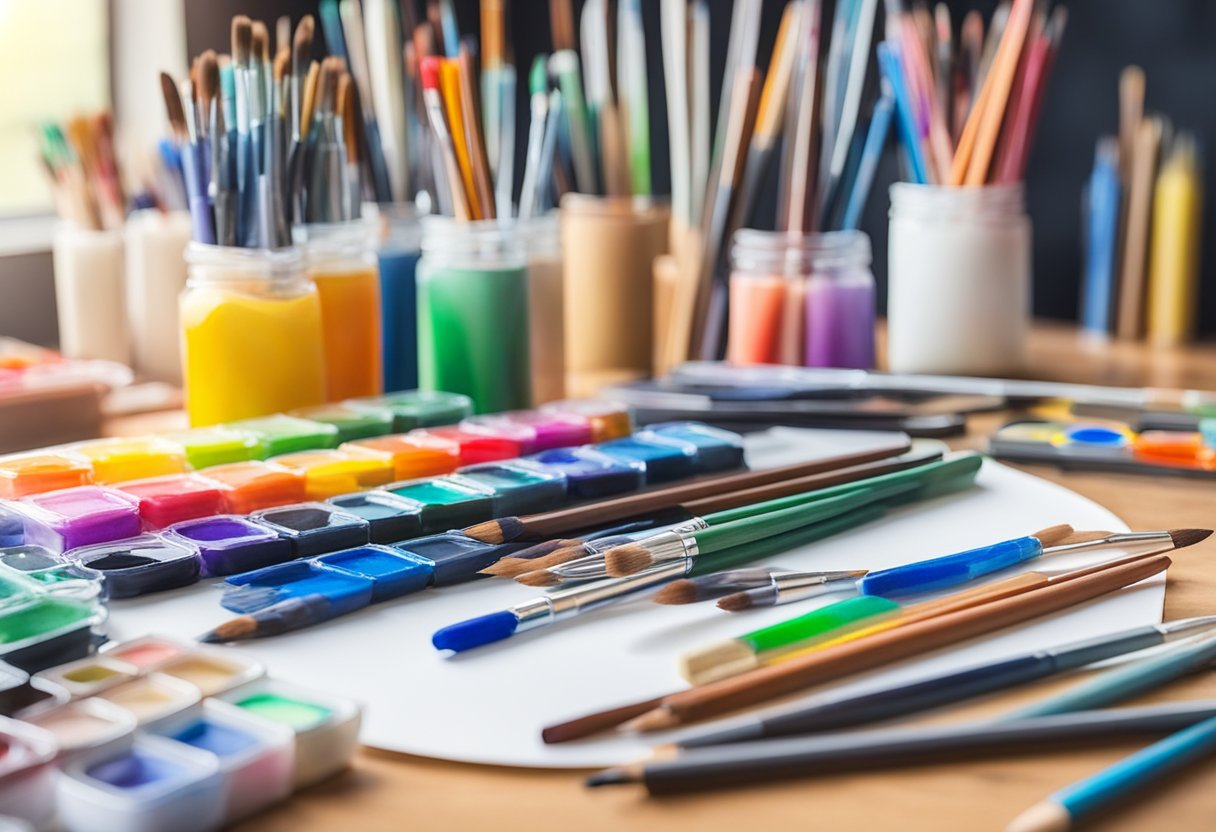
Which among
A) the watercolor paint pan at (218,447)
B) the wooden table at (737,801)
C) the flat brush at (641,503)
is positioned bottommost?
the wooden table at (737,801)

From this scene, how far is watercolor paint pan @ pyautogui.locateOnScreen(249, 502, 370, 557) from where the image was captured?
1.88ft

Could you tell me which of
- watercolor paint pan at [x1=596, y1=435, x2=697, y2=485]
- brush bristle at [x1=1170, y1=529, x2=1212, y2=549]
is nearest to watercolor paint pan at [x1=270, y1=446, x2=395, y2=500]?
watercolor paint pan at [x1=596, y1=435, x2=697, y2=485]

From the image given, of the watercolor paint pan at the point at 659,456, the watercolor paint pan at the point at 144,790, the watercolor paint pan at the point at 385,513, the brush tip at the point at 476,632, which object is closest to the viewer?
the watercolor paint pan at the point at 144,790

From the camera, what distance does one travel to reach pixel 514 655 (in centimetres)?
49

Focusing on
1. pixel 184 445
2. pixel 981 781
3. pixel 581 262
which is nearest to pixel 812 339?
pixel 581 262

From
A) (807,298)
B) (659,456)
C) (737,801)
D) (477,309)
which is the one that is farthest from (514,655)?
(807,298)

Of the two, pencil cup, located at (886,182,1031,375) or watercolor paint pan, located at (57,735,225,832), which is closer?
watercolor paint pan, located at (57,735,225,832)

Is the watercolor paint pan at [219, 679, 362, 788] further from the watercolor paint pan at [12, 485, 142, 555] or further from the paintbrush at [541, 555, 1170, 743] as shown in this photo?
the watercolor paint pan at [12, 485, 142, 555]

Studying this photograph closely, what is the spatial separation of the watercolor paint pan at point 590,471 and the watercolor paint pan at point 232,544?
0.14 m

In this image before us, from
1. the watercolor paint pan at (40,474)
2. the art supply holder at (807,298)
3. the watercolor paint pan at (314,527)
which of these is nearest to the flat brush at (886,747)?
the watercolor paint pan at (314,527)

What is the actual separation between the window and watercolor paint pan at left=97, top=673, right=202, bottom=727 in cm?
95

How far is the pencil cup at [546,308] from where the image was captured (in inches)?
36.7

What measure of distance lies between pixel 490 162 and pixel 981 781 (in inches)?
22.2

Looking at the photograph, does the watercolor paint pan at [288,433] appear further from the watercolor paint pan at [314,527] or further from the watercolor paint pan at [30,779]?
the watercolor paint pan at [30,779]
